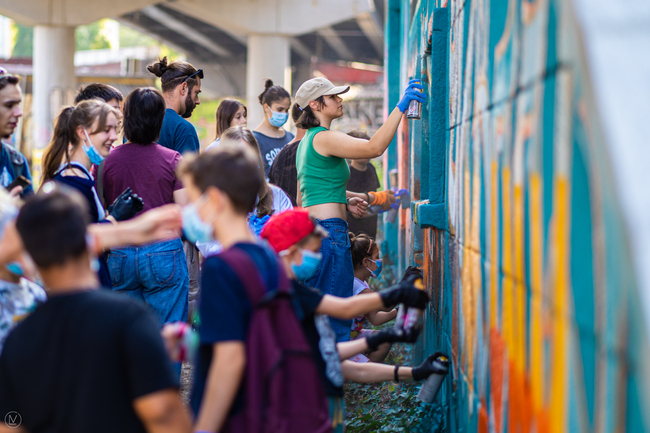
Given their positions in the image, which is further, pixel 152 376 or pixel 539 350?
pixel 152 376

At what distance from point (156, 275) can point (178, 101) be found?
1.56 m

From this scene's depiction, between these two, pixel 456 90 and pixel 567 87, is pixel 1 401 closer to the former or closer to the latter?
pixel 567 87

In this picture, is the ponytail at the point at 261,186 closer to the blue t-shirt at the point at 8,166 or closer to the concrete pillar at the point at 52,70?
the blue t-shirt at the point at 8,166

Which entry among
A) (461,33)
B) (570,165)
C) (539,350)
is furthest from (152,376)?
(461,33)

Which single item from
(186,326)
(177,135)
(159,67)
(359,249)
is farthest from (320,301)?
(159,67)

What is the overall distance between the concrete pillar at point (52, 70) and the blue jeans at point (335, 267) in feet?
57.5

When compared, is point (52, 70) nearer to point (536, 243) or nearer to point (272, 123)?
point (272, 123)

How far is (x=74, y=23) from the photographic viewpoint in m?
19.9

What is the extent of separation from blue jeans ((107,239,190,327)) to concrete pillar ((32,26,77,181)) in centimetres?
1740

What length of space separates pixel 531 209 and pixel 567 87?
0.42 meters

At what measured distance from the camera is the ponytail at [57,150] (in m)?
3.79

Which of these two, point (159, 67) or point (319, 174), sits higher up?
point (159, 67)

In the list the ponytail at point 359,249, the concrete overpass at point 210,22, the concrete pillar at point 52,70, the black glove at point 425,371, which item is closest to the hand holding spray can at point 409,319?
the black glove at point 425,371

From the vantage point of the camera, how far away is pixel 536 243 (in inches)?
67.0
